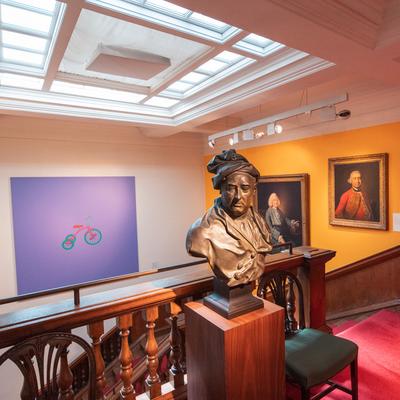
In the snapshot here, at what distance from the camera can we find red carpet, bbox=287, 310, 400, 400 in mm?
1636

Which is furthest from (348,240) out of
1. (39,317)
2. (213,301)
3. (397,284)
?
(39,317)

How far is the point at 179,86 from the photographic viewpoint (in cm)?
322

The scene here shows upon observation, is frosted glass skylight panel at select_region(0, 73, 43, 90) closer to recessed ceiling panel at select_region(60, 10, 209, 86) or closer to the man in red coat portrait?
recessed ceiling panel at select_region(60, 10, 209, 86)

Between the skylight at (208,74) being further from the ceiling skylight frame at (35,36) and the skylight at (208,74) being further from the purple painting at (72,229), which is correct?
the purple painting at (72,229)

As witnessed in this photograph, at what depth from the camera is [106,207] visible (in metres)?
4.59

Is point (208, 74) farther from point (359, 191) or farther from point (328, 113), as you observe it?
point (359, 191)

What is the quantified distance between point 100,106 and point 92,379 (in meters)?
3.10

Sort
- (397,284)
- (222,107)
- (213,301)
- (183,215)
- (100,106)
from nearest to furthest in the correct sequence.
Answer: (213,301) < (397,284) < (222,107) < (100,106) < (183,215)

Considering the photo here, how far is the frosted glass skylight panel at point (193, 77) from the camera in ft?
9.50

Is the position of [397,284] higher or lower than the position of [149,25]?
lower

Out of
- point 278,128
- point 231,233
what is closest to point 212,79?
point 278,128

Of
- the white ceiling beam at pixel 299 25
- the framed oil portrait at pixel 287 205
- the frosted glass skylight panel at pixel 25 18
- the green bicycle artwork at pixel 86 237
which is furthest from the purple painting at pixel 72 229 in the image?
the white ceiling beam at pixel 299 25

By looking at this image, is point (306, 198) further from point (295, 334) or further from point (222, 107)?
point (295, 334)

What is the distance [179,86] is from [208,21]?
4.13 feet
